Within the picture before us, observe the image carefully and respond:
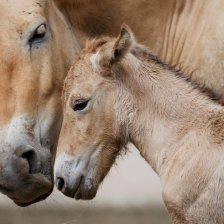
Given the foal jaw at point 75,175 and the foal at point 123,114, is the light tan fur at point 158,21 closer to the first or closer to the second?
the foal at point 123,114

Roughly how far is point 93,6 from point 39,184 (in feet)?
5.16

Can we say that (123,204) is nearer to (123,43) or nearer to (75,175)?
(75,175)

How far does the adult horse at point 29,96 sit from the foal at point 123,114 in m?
0.56

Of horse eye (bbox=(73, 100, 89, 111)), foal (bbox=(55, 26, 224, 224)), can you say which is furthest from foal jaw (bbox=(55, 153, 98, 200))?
horse eye (bbox=(73, 100, 89, 111))

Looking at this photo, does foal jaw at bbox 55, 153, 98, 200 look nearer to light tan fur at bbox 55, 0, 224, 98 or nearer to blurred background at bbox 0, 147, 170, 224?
light tan fur at bbox 55, 0, 224, 98

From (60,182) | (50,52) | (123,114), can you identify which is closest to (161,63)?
(123,114)

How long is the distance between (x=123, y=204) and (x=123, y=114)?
22.4 feet

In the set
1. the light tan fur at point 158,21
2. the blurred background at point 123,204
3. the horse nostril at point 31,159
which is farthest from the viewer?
the blurred background at point 123,204

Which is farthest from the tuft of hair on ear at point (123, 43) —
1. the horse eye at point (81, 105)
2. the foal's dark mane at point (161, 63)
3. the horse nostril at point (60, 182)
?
the horse nostril at point (60, 182)

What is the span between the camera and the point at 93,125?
28.7 ft

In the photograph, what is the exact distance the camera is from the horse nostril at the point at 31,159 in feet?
30.5

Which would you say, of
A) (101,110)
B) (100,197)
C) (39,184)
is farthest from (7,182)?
(100,197)

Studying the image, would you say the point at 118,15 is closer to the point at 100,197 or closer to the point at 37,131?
the point at 37,131

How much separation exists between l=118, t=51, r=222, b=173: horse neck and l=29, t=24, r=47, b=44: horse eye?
1.15 m
